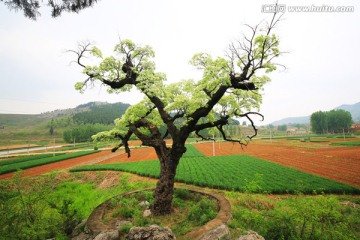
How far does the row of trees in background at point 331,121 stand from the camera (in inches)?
4168

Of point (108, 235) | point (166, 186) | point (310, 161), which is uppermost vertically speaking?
point (166, 186)

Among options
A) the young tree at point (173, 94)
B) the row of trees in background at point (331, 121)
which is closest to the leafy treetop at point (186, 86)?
the young tree at point (173, 94)

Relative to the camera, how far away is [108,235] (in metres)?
7.12

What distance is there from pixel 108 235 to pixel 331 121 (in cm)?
13362

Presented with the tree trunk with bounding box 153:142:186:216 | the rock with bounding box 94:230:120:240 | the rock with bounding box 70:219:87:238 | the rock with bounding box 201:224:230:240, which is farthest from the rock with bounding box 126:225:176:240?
the rock with bounding box 70:219:87:238

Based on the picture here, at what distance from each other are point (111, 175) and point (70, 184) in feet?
56.9

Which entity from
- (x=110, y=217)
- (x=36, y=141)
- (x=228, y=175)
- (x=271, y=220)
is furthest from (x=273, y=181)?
(x=36, y=141)

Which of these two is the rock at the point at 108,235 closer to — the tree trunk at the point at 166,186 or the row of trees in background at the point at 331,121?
the tree trunk at the point at 166,186

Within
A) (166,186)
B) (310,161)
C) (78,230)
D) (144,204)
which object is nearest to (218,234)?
(166,186)

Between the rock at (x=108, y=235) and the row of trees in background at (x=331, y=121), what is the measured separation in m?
131

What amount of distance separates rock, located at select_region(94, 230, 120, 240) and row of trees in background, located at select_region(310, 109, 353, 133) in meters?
131

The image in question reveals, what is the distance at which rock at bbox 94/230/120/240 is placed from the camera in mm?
6949

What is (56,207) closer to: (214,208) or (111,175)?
(214,208)

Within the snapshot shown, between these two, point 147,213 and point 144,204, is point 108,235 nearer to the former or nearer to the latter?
point 147,213
